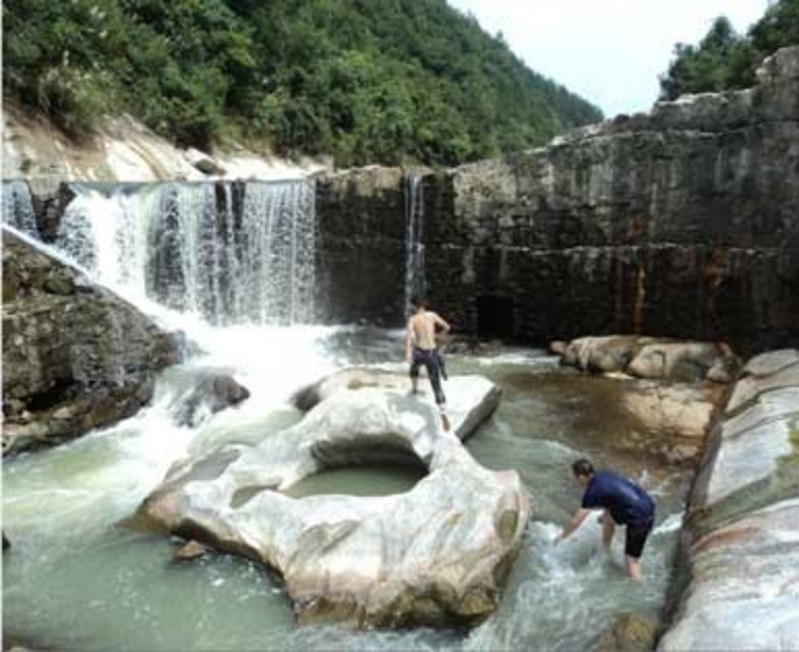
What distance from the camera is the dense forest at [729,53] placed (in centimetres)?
3092

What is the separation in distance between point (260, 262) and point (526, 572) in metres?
11.2

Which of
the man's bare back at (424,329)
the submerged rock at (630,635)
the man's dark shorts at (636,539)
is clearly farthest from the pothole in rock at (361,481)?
the submerged rock at (630,635)

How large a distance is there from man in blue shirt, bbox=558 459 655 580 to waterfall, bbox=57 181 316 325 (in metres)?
10.9

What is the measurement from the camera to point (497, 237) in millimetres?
16094

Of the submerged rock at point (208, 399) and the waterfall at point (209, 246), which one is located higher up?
the waterfall at point (209, 246)

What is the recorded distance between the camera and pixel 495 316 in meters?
16.6

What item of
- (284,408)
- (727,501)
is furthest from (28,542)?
(727,501)

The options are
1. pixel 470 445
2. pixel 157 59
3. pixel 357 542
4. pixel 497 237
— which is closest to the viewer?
pixel 357 542

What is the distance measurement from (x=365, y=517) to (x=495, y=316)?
9749 mm

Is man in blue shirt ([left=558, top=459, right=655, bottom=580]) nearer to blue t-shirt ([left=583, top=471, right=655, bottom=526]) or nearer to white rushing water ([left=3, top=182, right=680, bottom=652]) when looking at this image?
blue t-shirt ([left=583, top=471, right=655, bottom=526])

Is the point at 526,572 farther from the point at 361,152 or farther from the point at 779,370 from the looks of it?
the point at 361,152

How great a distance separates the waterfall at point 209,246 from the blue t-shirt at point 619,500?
1096cm

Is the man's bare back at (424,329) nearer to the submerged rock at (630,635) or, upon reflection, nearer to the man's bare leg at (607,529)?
the man's bare leg at (607,529)

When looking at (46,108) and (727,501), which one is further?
(46,108)
